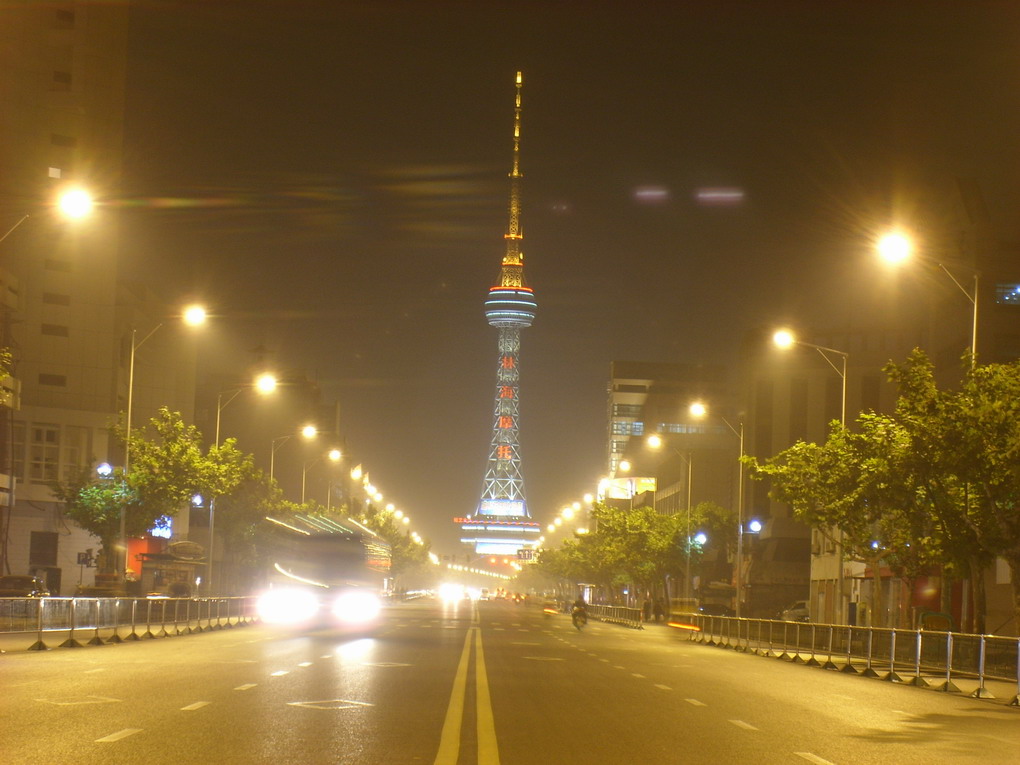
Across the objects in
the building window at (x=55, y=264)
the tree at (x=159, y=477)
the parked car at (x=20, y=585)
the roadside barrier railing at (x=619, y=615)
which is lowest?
the roadside barrier railing at (x=619, y=615)

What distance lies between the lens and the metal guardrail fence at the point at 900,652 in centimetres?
2689

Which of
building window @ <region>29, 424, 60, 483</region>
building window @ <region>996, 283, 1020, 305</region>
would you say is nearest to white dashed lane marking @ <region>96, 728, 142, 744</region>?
building window @ <region>996, 283, 1020, 305</region>

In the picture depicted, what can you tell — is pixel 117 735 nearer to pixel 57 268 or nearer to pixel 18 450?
pixel 18 450

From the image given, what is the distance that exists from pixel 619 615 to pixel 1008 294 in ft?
99.2

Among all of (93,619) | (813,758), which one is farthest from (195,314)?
(813,758)

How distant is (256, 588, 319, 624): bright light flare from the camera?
6294cm

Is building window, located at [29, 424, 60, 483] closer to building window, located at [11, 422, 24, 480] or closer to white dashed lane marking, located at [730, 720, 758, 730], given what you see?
building window, located at [11, 422, 24, 480]

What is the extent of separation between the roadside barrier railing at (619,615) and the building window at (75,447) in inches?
1334

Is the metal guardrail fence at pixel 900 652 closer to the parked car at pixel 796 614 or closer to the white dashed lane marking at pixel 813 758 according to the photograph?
the white dashed lane marking at pixel 813 758

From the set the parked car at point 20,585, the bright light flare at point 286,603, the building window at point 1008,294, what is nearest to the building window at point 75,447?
the bright light flare at point 286,603

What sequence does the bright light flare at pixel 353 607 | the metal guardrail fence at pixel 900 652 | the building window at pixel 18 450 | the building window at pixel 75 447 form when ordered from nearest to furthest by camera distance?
the metal guardrail fence at pixel 900 652, the bright light flare at pixel 353 607, the building window at pixel 18 450, the building window at pixel 75 447

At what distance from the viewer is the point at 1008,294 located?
7538 centimetres

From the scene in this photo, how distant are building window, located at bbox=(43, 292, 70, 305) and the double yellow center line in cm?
7579

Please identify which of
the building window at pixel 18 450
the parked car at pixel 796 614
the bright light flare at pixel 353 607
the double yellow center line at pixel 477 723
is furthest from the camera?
the building window at pixel 18 450
